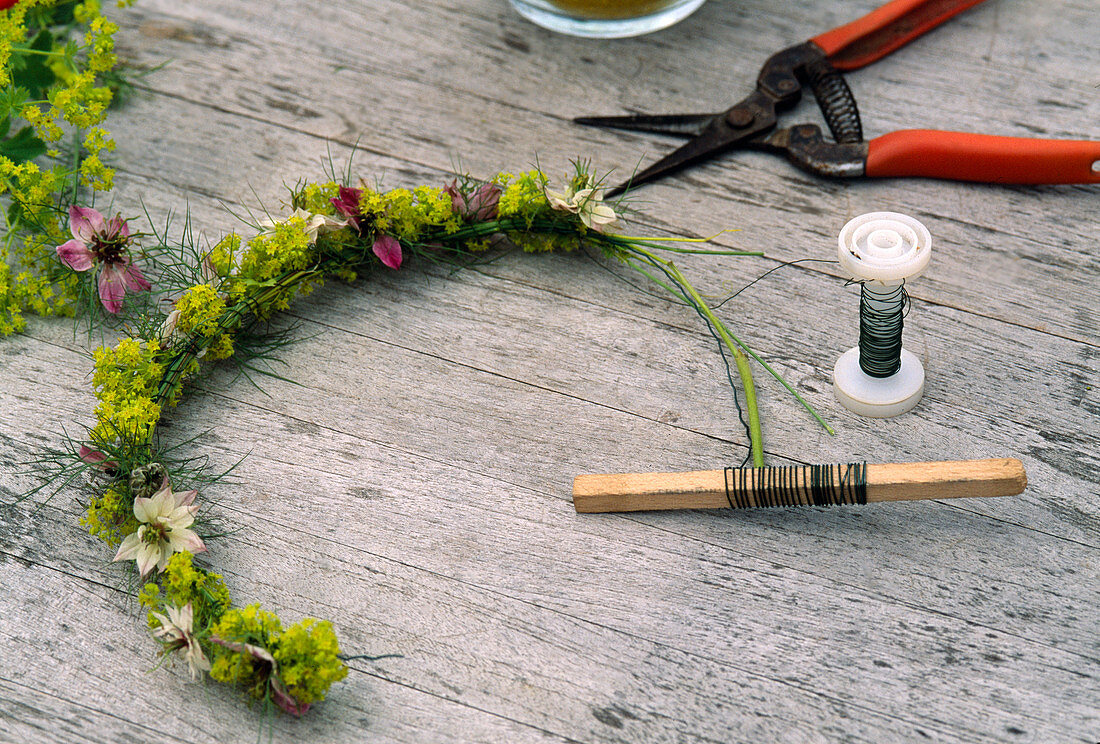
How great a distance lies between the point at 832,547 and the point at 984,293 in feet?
1.16

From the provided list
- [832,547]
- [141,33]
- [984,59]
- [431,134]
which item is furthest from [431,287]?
[984,59]


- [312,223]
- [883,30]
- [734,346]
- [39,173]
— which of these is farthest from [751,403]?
[39,173]

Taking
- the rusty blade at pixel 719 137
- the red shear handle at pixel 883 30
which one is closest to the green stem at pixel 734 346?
the rusty blade at pixel 719 137

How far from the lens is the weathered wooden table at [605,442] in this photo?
2.47 feet

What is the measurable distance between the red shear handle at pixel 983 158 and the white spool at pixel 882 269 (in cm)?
27

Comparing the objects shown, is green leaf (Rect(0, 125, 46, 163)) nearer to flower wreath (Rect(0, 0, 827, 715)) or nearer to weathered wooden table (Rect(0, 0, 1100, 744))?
flower wreath (Rect(0, 0, 827, 715))

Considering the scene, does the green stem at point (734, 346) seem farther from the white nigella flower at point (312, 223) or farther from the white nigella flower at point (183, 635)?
the white nigella flower at point (183, 635)

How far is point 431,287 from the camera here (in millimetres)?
1039

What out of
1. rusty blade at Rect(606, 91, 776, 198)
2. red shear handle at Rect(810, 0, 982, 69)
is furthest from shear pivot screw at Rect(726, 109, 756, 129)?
red shear handle at Rect(810, 0, 982, 69)

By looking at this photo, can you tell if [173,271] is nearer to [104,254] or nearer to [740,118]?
[104,254]

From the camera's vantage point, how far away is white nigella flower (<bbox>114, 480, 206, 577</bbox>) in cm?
78

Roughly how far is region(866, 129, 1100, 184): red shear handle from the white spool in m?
0.27

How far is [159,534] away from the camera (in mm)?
788

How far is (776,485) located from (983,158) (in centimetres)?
49
